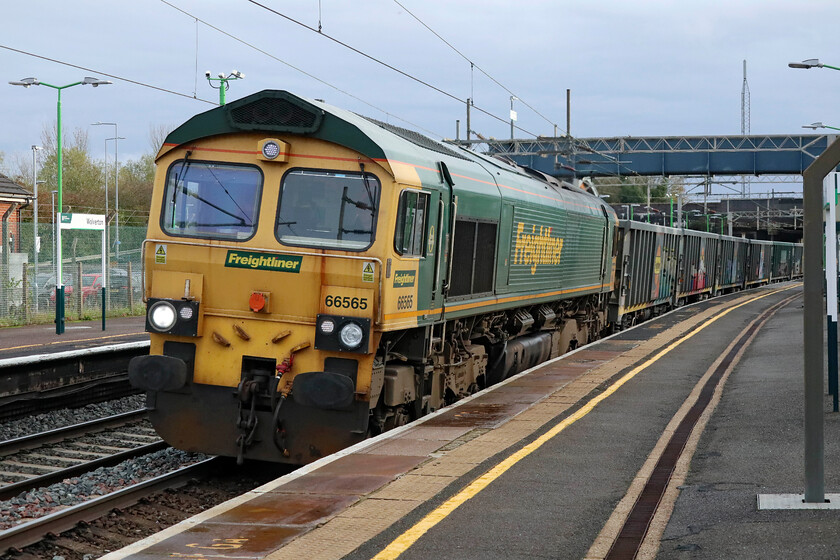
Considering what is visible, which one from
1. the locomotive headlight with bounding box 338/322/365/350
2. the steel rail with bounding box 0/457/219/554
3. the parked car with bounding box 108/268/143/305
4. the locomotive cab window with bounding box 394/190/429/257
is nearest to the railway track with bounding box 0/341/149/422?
the steel rail with bounding box 0/457/219/554

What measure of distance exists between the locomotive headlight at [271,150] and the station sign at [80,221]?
1895 cm

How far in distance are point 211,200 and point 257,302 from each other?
123cm

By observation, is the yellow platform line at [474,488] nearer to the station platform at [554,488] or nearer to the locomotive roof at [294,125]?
the station platform at [554,488]

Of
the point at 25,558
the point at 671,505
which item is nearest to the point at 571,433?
the point at 671,505

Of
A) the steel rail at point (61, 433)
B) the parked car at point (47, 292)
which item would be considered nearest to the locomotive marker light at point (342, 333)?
the steel rail at point (61, 433)

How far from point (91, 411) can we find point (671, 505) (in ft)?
33.3

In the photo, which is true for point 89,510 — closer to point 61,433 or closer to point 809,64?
point 61,433

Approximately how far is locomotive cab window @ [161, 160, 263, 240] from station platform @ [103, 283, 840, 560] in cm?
258

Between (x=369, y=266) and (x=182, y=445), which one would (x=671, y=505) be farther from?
(x=182, y=445)

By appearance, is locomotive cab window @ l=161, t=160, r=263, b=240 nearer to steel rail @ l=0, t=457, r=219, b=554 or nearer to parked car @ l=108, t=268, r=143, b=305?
steel rail @ l=0, t=457, r=219, b=554

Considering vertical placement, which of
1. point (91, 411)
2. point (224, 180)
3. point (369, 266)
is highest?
point (224, 180)

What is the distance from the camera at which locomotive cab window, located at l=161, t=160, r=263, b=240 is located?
32.0 ft

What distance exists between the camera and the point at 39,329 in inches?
1031

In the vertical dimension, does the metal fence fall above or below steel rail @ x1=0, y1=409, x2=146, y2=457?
above
